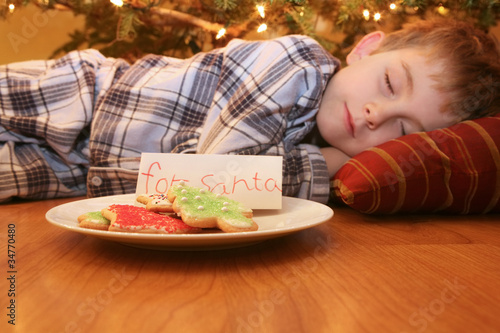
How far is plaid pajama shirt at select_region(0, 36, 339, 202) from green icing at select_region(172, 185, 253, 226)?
350mm

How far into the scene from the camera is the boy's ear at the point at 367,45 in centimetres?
121

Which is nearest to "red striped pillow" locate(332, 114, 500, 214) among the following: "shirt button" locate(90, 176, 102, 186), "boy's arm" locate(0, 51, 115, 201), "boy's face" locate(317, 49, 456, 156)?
"boy's face" locate(317, 49, 456, 156)

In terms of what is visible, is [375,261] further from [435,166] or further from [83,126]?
[83,126]

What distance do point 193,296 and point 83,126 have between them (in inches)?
33.4

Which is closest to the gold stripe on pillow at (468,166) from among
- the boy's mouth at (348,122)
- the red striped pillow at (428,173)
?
the red striped pillow at (428,173)

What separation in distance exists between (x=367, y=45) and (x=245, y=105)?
463 millimetres

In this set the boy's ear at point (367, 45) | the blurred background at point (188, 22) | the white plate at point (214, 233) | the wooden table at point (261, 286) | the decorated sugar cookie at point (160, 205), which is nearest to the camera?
the wooden table at point (261, 286)

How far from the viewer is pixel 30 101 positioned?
1152mm

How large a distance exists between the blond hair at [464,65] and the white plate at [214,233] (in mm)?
508

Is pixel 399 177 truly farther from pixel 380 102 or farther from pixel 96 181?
pixel 96 181

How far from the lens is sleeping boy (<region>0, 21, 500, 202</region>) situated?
99 cm

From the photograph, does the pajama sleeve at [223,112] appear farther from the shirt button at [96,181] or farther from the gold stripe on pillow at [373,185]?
the gold stripe on pillow at [373,185]

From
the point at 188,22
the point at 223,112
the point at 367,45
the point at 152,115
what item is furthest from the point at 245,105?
the point at 188,22

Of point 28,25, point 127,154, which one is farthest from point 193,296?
point 28,25
